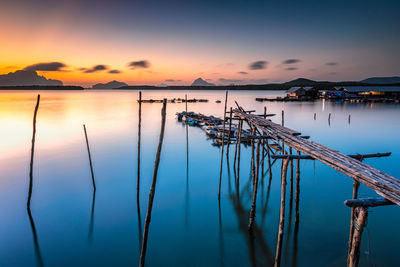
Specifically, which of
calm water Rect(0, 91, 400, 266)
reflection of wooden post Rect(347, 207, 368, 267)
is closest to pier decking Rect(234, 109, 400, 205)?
reflection of wooden post Rect(347, 207, 368, 267)

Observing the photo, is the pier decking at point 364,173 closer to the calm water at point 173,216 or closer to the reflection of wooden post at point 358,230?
the reflection of wooden post at point 358,230

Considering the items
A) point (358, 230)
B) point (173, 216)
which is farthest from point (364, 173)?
point (173, 216)

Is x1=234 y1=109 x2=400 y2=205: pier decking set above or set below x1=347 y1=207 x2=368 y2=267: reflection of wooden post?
above

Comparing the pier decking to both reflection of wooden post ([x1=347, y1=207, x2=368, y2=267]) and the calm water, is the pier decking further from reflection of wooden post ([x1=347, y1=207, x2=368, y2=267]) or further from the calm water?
the calm water

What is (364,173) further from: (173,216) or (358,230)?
(173,216)

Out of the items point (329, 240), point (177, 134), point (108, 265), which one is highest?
point (177, 134)

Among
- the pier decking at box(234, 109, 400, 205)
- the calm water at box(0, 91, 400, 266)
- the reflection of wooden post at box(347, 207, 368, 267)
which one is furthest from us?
the calm water at box(0, 91, 400, 266)

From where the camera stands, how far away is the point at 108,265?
814cm

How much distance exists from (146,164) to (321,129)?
25940 mm

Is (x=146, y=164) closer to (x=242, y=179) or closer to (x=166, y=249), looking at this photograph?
(x=242, y=179)

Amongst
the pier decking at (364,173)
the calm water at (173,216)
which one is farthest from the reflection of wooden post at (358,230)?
the calm water at (173,216)

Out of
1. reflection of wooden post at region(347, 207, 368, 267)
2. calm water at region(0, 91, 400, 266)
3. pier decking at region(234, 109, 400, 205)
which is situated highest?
pier decking at region(234, 109, 400, 205)

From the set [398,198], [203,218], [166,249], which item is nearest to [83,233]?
[166,249]

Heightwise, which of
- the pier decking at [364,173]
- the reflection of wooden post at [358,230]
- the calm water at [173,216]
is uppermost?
the pier decking at [364,173]
